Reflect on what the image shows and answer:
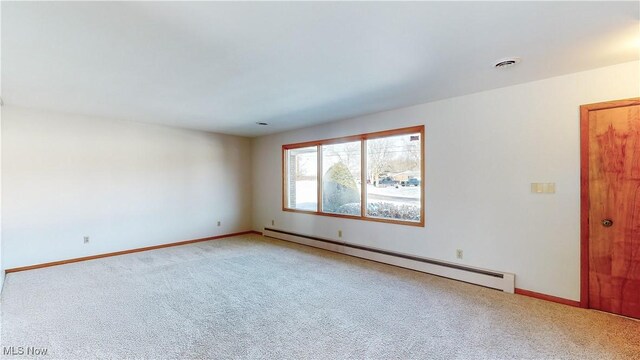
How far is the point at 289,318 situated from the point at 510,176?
9.64 ft

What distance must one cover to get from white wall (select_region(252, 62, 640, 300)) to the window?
214 millimetres

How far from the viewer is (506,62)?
261cm

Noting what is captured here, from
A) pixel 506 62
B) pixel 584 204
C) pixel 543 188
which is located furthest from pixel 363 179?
pixel 584 204

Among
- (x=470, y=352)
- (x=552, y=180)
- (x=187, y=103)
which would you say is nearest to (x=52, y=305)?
(x=187, y=103)

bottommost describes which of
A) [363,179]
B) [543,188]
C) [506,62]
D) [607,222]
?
[607,222]

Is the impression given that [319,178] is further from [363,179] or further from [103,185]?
[103,185]

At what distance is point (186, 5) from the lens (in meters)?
1.72

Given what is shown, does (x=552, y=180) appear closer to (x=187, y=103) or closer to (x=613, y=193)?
(x=613, y=193)

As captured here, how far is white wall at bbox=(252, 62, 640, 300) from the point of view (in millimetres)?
2918

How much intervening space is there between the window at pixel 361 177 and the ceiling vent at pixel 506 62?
141 centimetres

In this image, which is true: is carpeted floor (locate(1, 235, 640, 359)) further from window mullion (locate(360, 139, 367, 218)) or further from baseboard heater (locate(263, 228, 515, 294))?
window mullion (locate(360, 139, 367, 218))

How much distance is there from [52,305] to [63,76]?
7.82ft

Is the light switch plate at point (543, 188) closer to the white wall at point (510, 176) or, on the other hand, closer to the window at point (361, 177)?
the white wall at point (510, 176)

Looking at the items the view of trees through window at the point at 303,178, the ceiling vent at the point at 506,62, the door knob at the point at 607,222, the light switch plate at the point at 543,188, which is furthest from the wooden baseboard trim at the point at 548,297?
the view of trees through window at the point at 303,178
